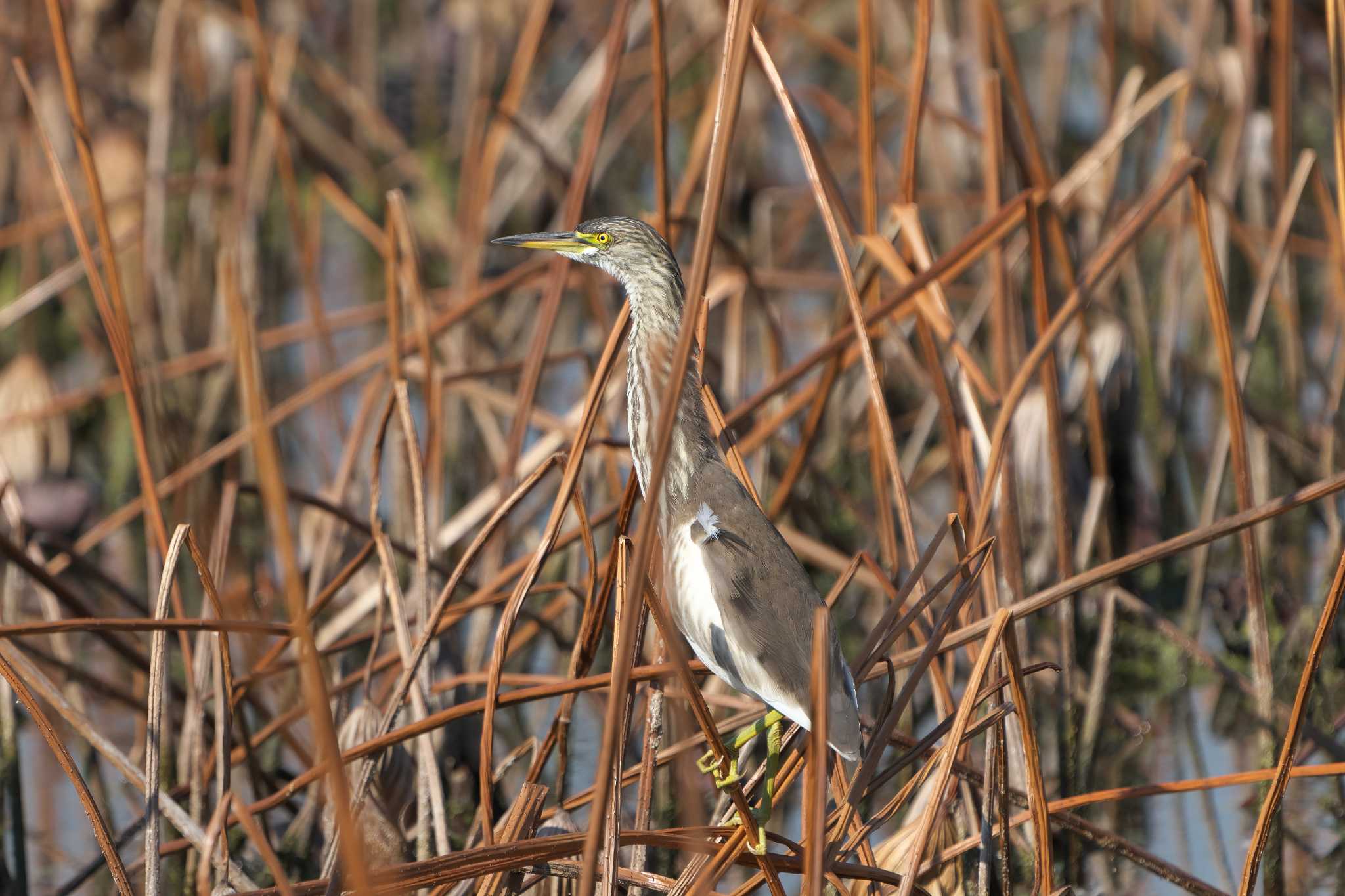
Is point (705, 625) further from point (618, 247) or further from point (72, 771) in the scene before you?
point (72, 771)

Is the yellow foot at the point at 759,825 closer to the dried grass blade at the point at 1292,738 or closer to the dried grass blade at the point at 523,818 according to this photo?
the dried grass blade at the point at 523,818

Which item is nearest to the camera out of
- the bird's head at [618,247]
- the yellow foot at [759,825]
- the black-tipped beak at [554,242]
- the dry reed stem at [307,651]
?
the dry reed stem at [307,651]

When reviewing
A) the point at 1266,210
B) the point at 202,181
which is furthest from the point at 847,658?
the point at 202,181

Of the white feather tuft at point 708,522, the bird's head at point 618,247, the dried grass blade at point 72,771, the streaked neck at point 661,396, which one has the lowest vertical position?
the dried grass blade at point 72,771

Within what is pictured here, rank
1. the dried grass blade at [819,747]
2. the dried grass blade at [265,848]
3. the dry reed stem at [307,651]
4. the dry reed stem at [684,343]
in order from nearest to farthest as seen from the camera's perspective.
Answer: the dry reed stem at [307,651], the dry reed stem at [684,343], the dried grass blade at [819,747], the dried grass blade at [265,848]

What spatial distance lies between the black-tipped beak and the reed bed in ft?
0.60

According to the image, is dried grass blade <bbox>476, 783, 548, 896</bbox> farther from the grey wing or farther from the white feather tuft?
the white feather tuft

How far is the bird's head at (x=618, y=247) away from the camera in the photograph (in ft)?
9.23

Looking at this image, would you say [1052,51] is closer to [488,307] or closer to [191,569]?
[488,307]

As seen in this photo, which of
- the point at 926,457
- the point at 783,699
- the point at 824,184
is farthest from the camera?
the point at 926,457

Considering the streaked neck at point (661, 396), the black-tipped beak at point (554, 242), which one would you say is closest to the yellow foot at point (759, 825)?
the streaked neck at point (661, 396)

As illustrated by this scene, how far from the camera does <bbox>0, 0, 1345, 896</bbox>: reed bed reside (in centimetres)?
245

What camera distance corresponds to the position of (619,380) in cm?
444

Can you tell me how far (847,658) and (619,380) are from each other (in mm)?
1057
